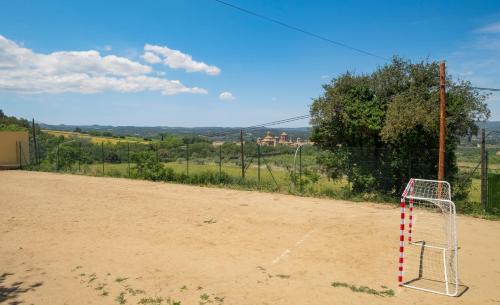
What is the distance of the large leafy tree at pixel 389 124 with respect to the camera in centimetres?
1499

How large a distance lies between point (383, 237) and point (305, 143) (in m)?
9.55

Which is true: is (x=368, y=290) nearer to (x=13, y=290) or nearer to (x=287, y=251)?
(x=287, y=251)

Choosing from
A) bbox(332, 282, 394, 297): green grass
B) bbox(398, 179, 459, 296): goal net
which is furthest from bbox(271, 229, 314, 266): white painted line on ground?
bbox(398, 179, 459, 296): goal net

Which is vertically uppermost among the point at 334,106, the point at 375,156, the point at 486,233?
the point at 334,106

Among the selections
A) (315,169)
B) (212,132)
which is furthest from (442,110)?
(212,132)

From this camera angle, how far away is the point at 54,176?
1023 inches

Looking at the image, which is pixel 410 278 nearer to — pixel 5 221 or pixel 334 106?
pixel 334 106

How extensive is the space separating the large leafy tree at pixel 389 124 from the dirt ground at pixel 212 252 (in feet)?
7.25

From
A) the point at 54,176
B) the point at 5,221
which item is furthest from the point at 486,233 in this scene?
the point at 54,176

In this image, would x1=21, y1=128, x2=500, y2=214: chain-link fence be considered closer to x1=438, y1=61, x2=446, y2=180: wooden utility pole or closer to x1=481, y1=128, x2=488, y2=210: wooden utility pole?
x1=481, y1=128, x2=488, y2=210: wooden utility pole

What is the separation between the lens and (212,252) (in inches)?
362

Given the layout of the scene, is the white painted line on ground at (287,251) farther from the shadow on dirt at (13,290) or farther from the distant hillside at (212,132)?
the distant hillside at (212,132)

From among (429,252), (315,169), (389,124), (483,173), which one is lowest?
(429,252)

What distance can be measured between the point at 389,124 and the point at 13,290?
13119mm
